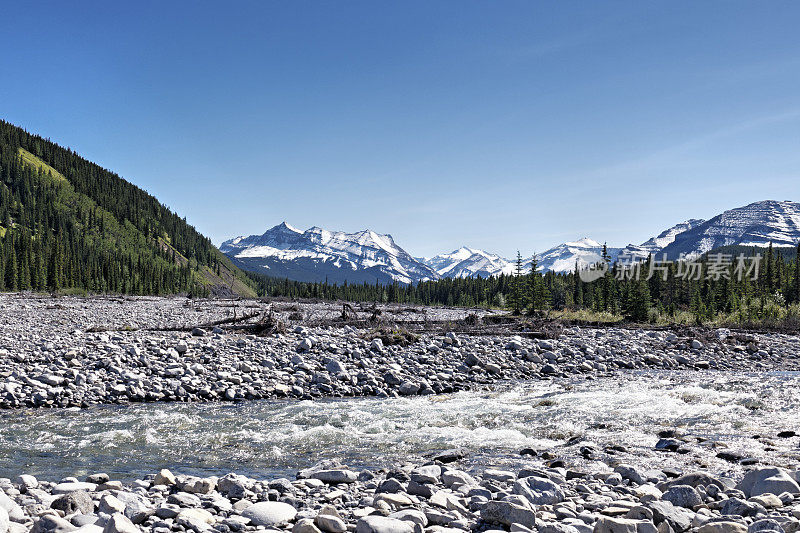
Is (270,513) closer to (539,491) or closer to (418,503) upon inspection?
(418,503)

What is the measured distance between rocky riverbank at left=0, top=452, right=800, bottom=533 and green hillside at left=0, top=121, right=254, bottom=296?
10591 centimetres

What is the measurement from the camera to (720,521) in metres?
4.57

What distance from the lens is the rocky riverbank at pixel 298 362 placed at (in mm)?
12250

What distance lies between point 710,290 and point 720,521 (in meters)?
87.3

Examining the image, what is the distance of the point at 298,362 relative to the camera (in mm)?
15391

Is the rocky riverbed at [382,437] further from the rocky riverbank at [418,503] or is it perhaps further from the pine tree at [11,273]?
the pine tree at [11,273]

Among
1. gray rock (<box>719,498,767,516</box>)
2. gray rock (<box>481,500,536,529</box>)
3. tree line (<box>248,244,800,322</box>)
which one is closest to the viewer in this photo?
gray rock (<box>481,500,536,529</box>)

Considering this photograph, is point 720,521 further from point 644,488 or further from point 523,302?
point 523,302

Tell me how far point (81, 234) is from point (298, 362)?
509ft

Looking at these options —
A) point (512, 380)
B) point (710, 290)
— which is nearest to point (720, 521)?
point (512, 380)

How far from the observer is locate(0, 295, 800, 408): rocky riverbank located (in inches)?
482

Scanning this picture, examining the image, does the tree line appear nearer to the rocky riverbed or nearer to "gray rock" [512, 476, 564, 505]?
the rocky riverbed

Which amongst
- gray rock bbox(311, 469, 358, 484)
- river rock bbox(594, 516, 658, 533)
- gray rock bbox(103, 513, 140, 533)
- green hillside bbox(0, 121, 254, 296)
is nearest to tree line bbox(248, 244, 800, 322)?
gray rock bbox(311, 469, 358, 484)

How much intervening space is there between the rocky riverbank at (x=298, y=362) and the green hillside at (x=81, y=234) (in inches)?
3694
